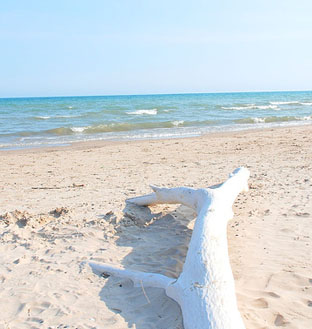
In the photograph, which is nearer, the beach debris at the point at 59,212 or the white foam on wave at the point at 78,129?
the beach debris at the point at 59,212

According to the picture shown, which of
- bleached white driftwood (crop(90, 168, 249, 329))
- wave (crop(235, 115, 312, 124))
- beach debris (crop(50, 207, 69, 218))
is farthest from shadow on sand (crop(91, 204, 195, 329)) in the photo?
wave (crop(235, 115, 312, 124))

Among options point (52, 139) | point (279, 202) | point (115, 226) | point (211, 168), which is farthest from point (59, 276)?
point (52, 139)

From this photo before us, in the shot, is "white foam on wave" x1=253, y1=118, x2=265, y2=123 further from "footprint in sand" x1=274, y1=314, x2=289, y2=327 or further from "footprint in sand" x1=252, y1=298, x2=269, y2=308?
"footprint in sand" x1=274, y1=314, x2=289, y2=327

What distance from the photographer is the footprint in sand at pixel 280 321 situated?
273cm

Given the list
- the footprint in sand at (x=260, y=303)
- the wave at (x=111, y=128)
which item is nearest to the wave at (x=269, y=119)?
the wave at (x=111, y=128)

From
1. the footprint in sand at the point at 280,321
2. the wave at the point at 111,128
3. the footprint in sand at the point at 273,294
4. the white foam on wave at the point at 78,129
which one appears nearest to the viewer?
the footprint in sand at the point at 280,321

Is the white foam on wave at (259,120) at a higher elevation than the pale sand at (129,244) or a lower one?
lower

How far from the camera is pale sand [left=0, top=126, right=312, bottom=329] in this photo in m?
2.89

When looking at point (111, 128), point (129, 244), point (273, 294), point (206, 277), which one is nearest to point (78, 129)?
point (111, 128)

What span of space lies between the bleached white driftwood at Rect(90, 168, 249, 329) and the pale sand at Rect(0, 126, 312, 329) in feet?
0.46

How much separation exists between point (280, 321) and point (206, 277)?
2.08 feet

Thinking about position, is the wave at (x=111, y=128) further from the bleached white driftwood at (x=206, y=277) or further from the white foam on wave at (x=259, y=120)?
the bleached white driftwood at (x=206, y=277)

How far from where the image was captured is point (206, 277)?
9.14ft

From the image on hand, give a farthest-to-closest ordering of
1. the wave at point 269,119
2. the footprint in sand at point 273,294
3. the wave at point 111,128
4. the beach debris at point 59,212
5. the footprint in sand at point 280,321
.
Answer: the wave at point 269,119 → the wave at point 111,128 → the beach debris at point 59,212 → the footprint in sand at point 273,294 → the footprint in sand at point 280,321
